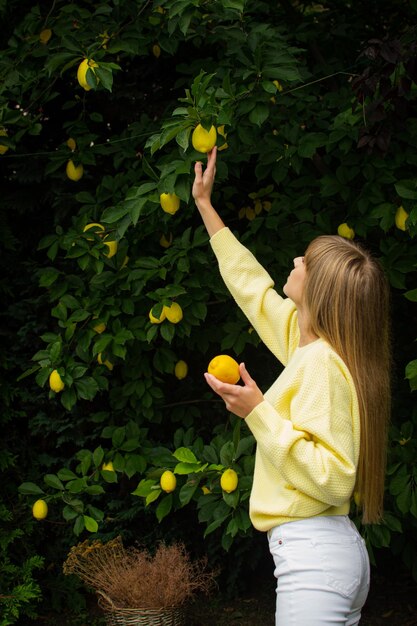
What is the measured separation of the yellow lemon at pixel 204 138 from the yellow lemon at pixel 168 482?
1226mm

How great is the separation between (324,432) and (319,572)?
29 cm

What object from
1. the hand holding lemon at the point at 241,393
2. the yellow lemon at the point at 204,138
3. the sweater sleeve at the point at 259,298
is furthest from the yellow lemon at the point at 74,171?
the hand holding lemon at the point at 241,393

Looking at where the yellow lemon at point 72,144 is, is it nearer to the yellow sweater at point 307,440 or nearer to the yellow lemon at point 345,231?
the yellow lemon at point 345,231

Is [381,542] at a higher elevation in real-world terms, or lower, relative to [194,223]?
lower

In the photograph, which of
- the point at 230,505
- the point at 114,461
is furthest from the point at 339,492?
the point at 114,461

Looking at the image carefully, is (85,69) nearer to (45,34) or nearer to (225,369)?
(45,34)

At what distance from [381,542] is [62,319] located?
138 centimetres

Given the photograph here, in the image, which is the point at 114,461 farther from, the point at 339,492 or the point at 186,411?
the point at 339,492

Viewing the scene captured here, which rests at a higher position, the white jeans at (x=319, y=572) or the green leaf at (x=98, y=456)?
the white jeans at (x=319, y=572)

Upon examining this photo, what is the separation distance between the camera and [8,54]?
3.17 meters

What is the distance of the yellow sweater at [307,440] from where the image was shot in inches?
72.4

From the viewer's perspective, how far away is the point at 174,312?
3.04m

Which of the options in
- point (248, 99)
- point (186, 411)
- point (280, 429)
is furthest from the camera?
point (186, 411)

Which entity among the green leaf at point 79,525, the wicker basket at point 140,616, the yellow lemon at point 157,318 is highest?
the yellow lemon at point 157,318
